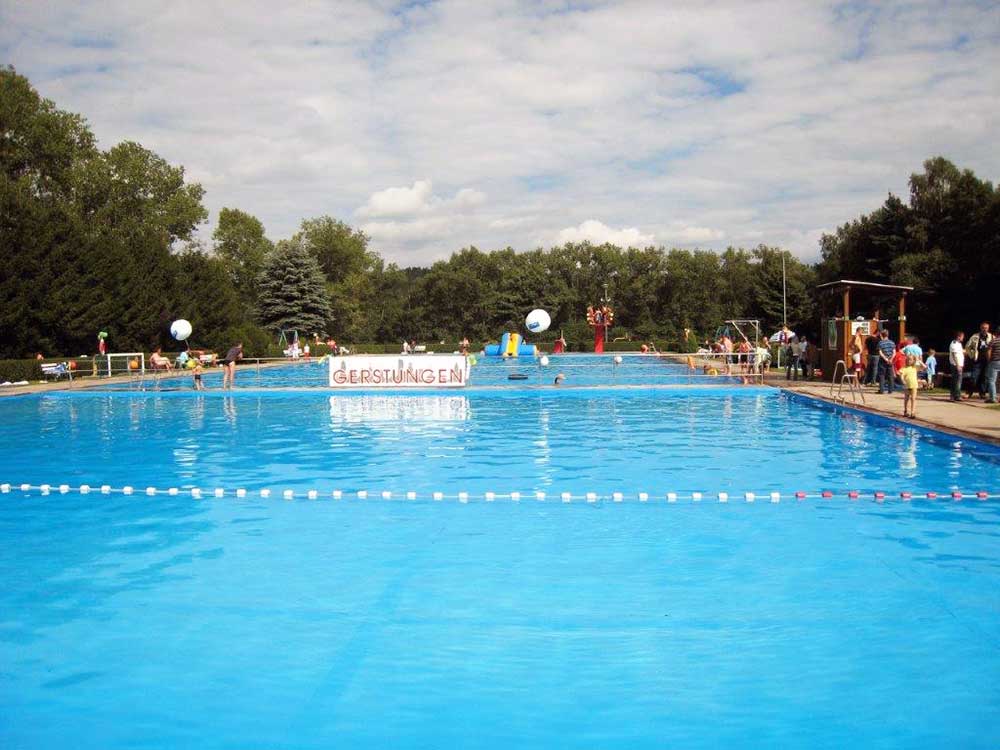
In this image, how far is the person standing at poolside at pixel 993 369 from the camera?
1909cm

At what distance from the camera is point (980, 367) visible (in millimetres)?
20375

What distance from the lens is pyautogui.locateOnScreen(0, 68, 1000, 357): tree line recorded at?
1681 inches

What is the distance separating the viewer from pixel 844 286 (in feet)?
87.2

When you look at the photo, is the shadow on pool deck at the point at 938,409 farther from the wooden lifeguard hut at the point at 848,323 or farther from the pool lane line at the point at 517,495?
the pool lane line at the point at 517,495

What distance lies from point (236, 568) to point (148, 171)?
66.5 m

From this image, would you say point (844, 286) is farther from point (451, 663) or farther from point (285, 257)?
point (285, 257)

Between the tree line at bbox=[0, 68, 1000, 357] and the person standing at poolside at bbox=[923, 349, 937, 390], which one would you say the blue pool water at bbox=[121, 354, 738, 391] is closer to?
the person standing at poolside at bbox=[923, 349, 937, 390]

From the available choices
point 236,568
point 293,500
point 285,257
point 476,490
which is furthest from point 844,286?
point 285,257

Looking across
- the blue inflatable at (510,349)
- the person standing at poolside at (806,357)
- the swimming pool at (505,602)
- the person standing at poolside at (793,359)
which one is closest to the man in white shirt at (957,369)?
the swimming pool at (505,602)

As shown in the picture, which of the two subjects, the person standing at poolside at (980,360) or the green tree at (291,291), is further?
the green tree at (291,291)

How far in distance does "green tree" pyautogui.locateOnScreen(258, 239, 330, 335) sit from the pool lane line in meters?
59.5

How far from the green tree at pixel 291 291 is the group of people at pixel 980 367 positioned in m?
55.6

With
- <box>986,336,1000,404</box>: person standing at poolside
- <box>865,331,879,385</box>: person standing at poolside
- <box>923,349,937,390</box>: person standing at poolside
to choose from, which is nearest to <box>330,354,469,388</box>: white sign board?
<box>865,331,879,385</box>: person standing at poolside

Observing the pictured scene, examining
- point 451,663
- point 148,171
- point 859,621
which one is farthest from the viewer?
point 148,171
